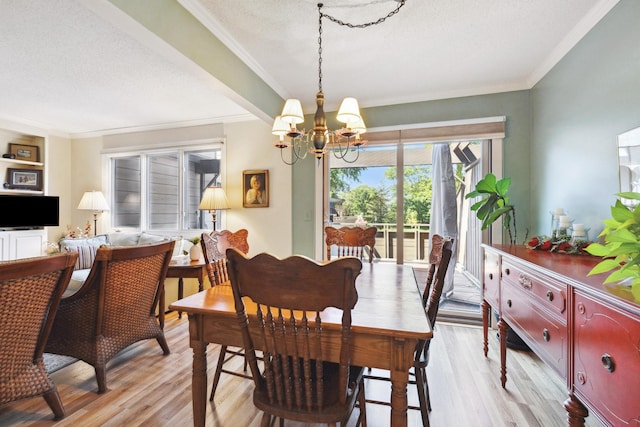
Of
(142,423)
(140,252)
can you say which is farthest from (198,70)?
(142,423)

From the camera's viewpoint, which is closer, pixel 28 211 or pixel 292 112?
pixel 292 112

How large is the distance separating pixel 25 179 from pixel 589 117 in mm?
6899

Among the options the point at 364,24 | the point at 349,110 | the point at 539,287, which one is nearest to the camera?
the point at 539,287

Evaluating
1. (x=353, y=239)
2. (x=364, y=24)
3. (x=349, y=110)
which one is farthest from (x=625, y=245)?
(x=364, y=24)

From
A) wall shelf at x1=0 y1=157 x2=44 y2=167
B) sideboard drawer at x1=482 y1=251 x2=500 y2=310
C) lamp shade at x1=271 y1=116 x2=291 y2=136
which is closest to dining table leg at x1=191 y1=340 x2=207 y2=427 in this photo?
lamp shade at x1=271 y1=116 x2=291 y2=136

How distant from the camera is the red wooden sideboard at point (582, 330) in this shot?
89cm

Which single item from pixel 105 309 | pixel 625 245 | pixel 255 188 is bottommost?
pixel 105 309

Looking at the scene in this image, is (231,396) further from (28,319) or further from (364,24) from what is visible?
(364,24)

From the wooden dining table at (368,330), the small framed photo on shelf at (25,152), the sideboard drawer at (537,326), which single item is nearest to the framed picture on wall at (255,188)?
the wooden dining table at (368,330)

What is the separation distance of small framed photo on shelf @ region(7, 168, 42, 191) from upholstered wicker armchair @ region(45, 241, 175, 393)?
12.4 ft

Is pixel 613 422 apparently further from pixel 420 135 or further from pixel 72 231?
pixel 72 231

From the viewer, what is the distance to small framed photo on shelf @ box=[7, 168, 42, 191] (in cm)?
438

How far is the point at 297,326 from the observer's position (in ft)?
3.54

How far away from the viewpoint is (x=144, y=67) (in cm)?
271
